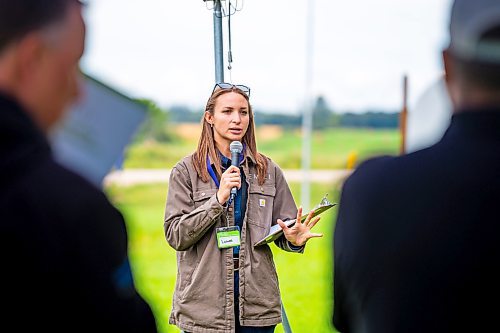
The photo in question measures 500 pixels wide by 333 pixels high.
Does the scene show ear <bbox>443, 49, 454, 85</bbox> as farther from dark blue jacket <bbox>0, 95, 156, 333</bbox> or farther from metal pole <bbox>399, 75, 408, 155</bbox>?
dark blue jacket <bbox>0, 95, 156, 333</bbox>

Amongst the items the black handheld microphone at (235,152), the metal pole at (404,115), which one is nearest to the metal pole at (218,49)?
the black handheld microphone at (235,152)

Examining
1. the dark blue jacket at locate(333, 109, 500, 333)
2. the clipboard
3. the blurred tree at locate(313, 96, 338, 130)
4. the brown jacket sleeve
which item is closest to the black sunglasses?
the brown jacket sleeve

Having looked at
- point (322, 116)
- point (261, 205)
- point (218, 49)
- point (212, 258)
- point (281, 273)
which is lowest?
point (281, 273)

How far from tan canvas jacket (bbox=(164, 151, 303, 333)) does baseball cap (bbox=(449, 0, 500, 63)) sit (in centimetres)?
168

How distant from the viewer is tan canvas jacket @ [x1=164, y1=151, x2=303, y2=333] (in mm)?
2682

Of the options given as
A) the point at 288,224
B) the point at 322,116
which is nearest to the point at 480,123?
the point at 288,224

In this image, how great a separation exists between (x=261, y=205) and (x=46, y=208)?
194cm

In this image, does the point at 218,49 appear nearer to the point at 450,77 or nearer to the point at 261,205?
the point at 261,205

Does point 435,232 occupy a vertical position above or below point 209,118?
below

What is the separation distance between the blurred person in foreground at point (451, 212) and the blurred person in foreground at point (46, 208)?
1.64 feet

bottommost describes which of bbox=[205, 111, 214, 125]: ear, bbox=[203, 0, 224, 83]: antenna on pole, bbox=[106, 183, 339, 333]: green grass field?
bbox=[106, 183, 339, 333]: green grass field

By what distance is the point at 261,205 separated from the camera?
2832mm

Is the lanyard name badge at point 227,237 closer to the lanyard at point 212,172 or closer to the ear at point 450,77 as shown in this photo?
the lanyard at point 212,172

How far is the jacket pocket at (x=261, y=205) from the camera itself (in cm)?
280
